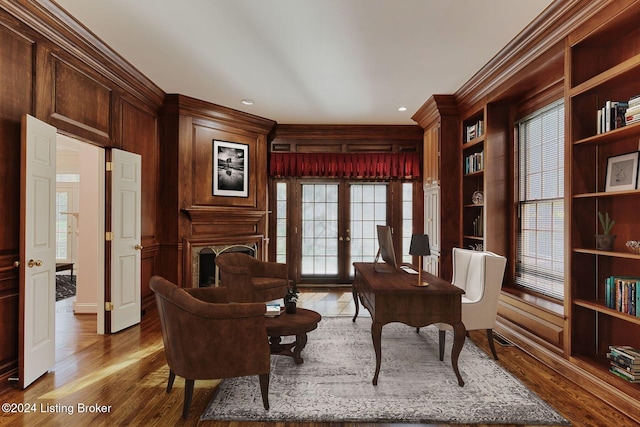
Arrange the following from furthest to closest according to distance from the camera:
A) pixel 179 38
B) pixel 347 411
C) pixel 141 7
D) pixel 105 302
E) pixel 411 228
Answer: pixel 411 228, pixel 105 302, pixel 179 38, pixel 141 7, pixel 347 411

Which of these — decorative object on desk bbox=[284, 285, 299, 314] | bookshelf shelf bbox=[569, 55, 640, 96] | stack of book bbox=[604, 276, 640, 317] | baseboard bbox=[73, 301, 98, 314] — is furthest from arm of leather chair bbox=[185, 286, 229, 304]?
bookshelf shelf bbox=[569, 55, 640, 96]

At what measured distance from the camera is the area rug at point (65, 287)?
5913 millimetres

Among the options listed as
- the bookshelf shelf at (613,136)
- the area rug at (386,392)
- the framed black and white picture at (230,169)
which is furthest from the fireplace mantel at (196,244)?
the bookshelf shelf at (613,136)

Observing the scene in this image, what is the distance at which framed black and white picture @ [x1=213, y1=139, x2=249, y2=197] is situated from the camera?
5578 mm

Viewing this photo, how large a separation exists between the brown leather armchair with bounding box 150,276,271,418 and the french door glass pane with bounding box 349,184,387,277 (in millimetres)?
4483

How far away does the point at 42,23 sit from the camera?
9.61ft

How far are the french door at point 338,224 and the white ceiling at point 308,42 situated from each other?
200 cm

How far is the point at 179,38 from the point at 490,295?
3.67 meters

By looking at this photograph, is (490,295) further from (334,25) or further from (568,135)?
(334,25)

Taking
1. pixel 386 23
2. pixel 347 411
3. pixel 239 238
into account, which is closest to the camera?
pixel 347 411

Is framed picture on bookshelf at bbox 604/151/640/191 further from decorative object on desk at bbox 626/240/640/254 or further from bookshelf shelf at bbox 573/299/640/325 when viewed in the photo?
bookshelf shelf at bbox 573/299/640/325

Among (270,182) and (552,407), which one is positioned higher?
(270,182)

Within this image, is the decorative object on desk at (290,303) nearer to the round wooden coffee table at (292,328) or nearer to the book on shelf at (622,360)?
the round wooden coffee table at (292,328)

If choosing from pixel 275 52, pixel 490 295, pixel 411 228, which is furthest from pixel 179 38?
pixel 411 228
